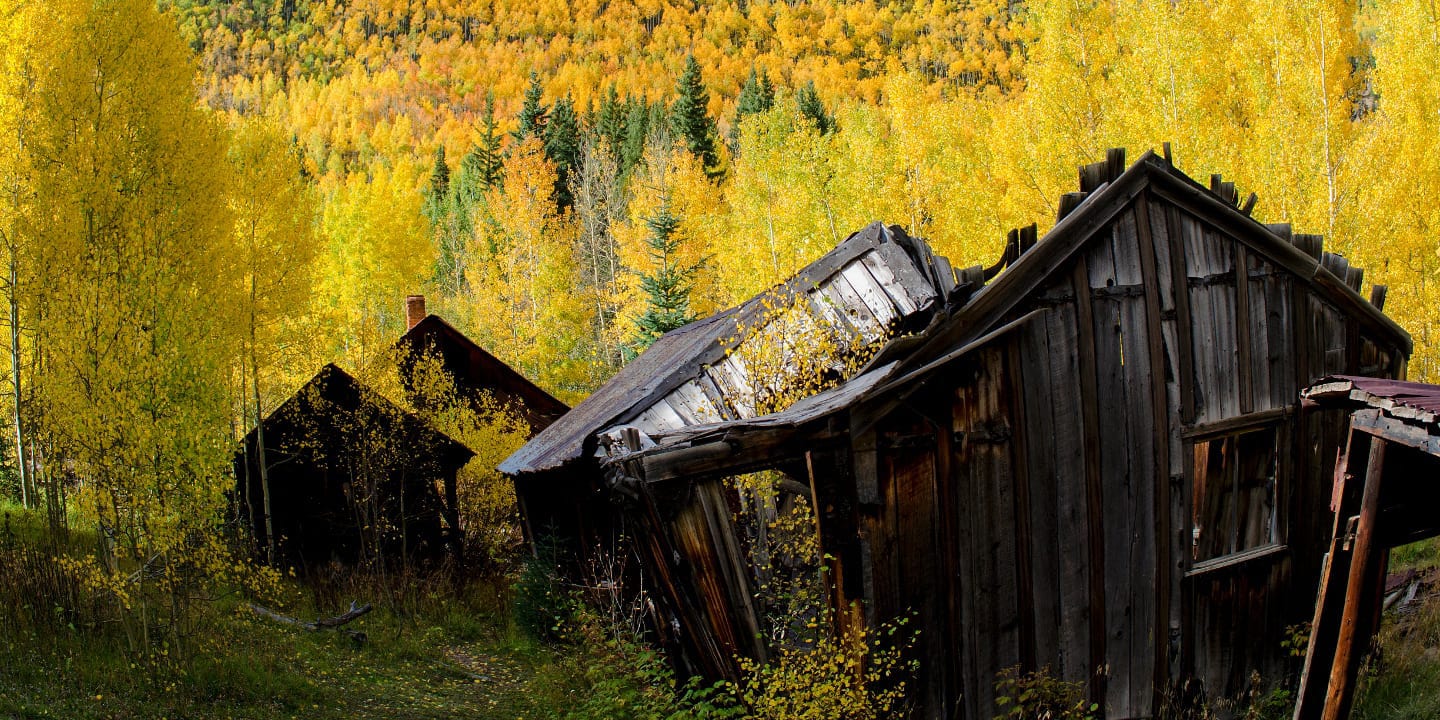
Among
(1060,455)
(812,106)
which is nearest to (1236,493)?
(1060,455)

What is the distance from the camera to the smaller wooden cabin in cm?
1770

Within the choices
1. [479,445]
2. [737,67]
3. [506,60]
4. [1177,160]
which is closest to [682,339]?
[479,445]

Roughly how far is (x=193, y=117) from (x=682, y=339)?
8.55 m

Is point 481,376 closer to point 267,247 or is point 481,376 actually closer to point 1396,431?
point 267,247

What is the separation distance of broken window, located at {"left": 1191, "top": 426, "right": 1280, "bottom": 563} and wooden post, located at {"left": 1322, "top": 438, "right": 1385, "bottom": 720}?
4021mm

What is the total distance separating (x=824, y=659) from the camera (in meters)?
6.83

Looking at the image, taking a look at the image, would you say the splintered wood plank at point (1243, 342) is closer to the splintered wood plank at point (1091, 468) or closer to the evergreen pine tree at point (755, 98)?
the splintered wood plank at point (1091, 468)

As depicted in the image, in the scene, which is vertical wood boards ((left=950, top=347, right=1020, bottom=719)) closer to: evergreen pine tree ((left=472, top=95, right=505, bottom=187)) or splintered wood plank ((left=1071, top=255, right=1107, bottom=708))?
splintered wood plank ((left=1071, top=255, right=1107, bottom=708))

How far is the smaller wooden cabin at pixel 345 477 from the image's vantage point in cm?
1770

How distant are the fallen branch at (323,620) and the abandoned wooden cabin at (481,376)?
377 inches

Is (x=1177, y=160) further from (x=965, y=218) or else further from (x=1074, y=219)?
(x=1074, y=219)

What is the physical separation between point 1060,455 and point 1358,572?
3040 millimetres

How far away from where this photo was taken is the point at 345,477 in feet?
63.3

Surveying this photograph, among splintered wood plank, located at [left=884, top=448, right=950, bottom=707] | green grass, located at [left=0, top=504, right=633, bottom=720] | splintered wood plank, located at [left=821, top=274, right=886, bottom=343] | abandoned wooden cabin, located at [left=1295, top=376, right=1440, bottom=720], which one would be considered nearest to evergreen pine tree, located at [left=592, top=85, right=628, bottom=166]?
green grass, located at [left=0, top=504, right=633, bottom=720]
